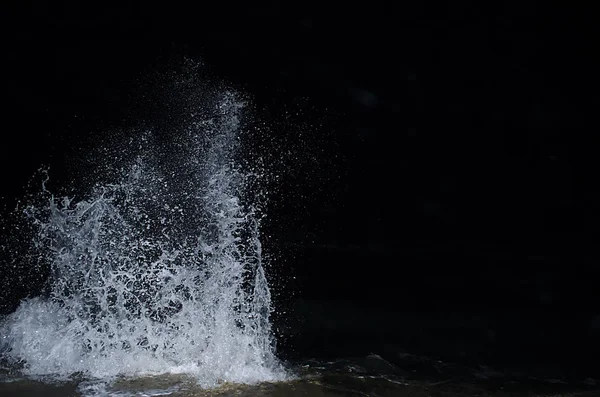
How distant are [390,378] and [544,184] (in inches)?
203

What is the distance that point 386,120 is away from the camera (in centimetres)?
785

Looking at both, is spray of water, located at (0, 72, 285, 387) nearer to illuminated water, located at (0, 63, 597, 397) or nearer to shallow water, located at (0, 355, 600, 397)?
illuminated water, located at (0, 63, 597, 397)

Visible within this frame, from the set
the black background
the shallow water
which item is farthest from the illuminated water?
the black background

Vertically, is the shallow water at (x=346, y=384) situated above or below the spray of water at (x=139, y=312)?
below

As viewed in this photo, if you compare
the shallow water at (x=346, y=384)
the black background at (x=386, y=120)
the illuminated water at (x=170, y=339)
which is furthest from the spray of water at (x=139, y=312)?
the black background at (x=386, y=120)

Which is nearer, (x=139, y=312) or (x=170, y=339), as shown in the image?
(x=170, y=339)

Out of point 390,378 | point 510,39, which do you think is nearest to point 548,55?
point 510,39

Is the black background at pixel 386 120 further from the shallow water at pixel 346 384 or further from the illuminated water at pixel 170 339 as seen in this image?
the shallow water at pixel 346 384

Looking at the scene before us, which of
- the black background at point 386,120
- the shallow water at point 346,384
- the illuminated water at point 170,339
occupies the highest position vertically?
Answer: the black background at point 386,120

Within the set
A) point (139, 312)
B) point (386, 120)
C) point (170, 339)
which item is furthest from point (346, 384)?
point (386, 120)

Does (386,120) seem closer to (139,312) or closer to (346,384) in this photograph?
(139,312)

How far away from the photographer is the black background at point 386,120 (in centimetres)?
708

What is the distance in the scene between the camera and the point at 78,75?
786 centimetres

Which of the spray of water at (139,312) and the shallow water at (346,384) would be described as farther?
the spray of water at (139,312)
